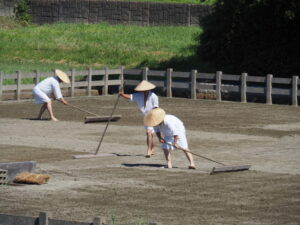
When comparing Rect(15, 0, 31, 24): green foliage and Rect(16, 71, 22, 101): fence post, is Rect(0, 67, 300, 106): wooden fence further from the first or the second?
Rect(15, 0, 31, 24): green foliage

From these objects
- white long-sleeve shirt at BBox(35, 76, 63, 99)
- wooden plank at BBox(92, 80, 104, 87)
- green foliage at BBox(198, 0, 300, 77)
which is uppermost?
green foliage at BBox(198, 0, 300, 77)

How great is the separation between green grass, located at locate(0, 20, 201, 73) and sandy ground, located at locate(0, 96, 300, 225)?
16.7 meters

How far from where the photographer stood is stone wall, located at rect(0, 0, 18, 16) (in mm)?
57781

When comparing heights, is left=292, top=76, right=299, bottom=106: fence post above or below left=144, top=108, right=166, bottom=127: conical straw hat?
below

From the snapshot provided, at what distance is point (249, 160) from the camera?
1911cm

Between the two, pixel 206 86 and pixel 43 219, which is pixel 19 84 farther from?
pixel 43 219

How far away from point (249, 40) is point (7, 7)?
25.6 meters

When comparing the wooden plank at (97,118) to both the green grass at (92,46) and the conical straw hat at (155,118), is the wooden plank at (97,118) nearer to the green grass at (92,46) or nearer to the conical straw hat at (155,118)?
the conical straw hat at (155,118)

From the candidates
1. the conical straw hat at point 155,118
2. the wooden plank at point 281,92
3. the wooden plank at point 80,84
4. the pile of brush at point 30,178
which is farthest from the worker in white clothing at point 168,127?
the wooden plank at point 80,84

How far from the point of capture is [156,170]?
17.7 meters

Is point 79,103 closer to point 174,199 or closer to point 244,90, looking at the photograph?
point 244,90

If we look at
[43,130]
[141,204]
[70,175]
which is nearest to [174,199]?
[141,204]

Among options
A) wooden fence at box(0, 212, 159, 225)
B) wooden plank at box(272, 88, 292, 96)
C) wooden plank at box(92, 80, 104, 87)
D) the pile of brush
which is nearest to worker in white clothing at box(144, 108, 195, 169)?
the pile of brush

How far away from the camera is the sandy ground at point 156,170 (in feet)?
44.5
